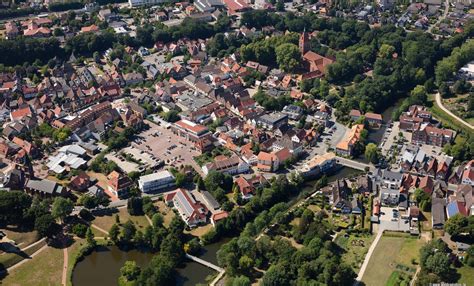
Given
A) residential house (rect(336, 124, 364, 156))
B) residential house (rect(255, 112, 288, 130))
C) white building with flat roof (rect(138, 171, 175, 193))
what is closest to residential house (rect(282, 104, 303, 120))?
residential house (rect(255, 112, 288, 130))

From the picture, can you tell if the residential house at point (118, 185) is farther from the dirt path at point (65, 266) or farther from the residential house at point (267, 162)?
the residential house at point (267, 162)

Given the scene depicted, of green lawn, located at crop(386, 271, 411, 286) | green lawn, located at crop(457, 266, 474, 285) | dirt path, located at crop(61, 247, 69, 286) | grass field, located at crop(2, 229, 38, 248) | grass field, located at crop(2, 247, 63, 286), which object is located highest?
green lawn, located at crop(457, 266, 474, 285)

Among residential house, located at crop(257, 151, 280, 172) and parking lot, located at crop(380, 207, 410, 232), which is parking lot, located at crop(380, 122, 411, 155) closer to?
parking lot, located at crop(380, 207, 410, 232)

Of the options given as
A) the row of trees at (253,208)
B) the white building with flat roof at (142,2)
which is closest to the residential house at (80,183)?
the row of trees at (253,208)

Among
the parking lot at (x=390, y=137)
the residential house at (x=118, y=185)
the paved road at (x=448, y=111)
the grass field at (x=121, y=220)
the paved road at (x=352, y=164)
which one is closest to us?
the grass field at (x=121, y=220)

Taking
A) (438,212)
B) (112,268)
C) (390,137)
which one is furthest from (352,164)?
(112,268)
